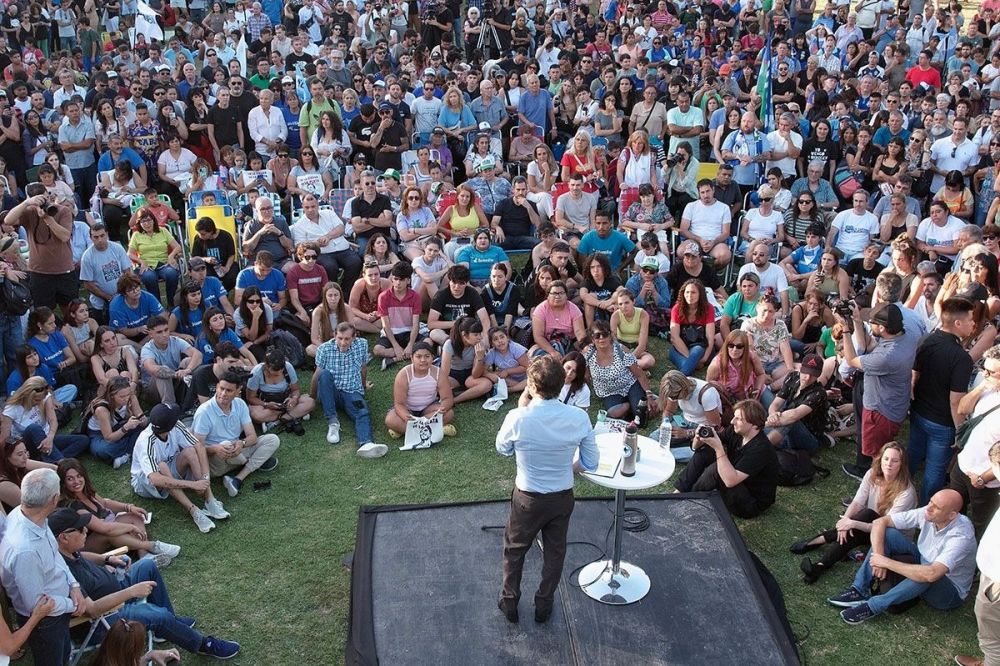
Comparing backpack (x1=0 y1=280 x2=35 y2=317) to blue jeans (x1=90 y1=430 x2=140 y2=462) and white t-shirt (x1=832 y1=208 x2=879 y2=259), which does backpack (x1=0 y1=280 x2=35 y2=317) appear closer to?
blue jeans (x1=90 y1=430 x2=140 y2=462)

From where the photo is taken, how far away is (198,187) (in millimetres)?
11164

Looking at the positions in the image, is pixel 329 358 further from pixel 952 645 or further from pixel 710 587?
pixel 952 645

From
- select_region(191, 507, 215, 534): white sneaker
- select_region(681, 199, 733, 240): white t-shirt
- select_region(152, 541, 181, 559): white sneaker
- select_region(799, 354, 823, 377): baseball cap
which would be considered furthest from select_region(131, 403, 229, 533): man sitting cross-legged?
select_region(681, 199, 733, 240): white t-shirt

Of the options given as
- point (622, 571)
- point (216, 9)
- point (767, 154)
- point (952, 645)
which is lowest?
point (952, 645)

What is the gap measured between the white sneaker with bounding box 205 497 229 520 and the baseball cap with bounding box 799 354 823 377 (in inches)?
165

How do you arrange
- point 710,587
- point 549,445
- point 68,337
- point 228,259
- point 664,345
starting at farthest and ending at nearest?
point 228,259 → point 664,345 → point 68,337 → point 710,587 → point 549,445

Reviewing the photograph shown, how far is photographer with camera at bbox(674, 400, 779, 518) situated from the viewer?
6.40 meters

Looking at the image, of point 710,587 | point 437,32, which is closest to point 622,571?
point 710,587

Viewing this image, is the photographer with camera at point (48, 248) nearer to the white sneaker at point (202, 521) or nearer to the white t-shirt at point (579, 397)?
the white sneaker at point (202, 521)

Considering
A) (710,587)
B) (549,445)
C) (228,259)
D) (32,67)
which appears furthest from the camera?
(32,67)

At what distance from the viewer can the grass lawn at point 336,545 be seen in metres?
5.56

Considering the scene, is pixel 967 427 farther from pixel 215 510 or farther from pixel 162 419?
pixel 162 419

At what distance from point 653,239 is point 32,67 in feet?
30.3

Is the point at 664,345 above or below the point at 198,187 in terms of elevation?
below
